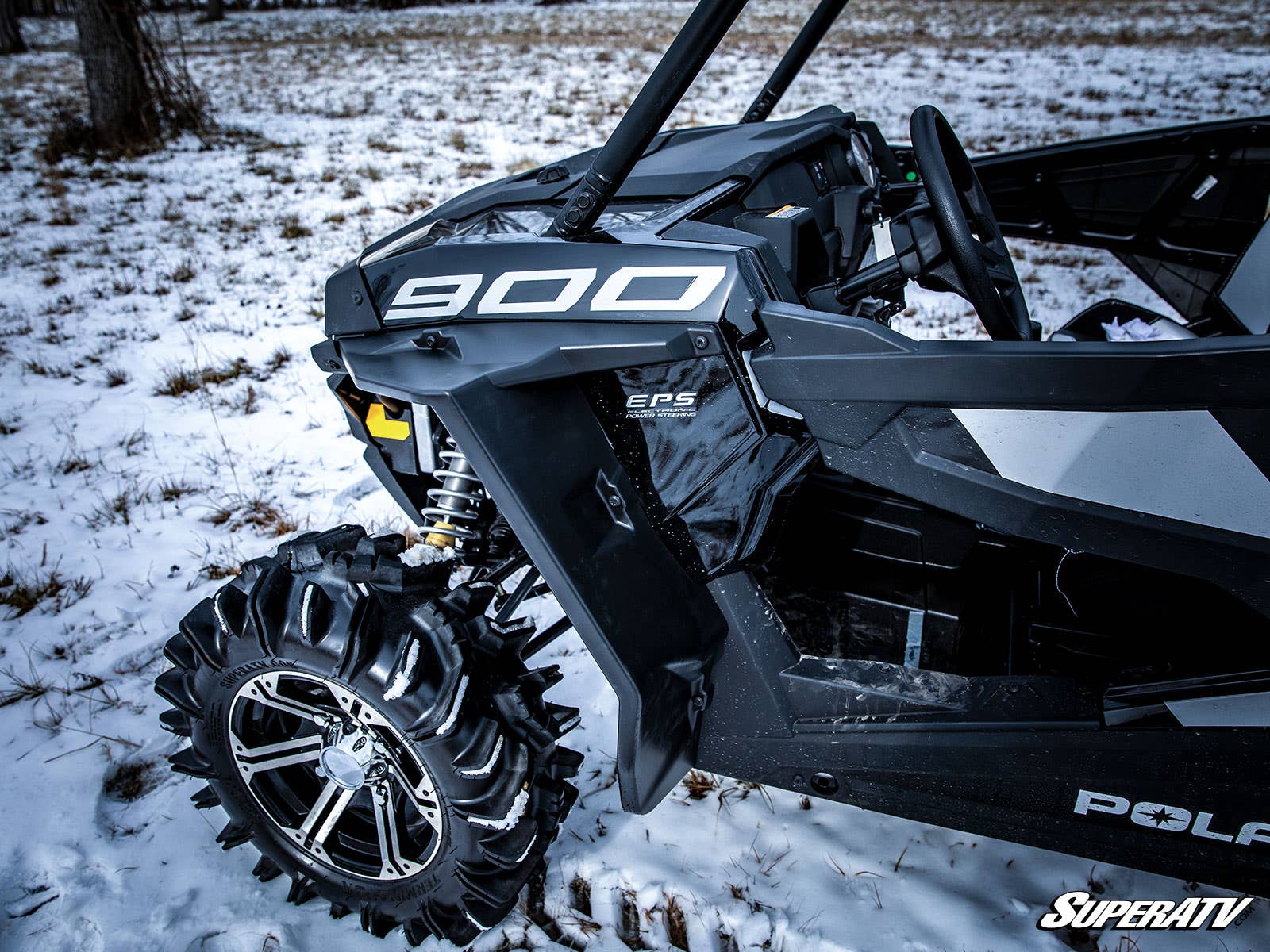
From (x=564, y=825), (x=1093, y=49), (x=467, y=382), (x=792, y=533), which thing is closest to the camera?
(x=467, y=382)

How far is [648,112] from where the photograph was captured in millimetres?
1241

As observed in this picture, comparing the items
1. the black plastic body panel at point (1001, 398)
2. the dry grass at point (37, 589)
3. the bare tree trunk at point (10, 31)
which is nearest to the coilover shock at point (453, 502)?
the black plastic body panel at point (1001, 398)

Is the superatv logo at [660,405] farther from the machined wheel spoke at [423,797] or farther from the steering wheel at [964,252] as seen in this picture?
the machined wheel spoke at [423,797]

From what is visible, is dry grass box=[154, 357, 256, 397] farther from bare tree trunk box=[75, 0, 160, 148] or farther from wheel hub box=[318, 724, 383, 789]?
bare tree trunk box=[75, 0, 160, 148]

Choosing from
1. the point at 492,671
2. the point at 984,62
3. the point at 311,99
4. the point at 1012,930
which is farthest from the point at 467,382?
the point at 984,62

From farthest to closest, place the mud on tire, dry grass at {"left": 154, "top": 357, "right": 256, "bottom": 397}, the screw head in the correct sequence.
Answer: dry grass at {"left": 154, "top": 357, "right": 256, "bottom": 397}
the screw head
the mud on tire

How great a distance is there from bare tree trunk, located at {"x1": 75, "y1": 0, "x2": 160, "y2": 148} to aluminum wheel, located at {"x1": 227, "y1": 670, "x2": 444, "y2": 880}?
26.2ft

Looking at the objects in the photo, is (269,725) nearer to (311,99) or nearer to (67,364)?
(67,364)

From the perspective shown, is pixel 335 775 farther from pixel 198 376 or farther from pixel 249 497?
pixel 198 376

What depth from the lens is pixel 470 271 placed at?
1518mm

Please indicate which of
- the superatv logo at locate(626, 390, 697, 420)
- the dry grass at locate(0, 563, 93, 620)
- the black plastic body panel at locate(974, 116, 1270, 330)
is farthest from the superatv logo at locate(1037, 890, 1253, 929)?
the dry grass at locate(0, 563, 93, 620)

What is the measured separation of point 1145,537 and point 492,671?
1.09m

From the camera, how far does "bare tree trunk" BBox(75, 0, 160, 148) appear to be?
23.8 feet

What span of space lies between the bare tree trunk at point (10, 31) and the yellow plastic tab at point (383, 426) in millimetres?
19746
